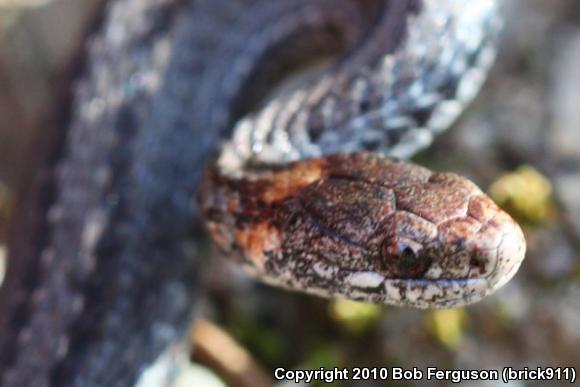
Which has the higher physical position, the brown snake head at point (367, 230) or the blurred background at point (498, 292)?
the blurred background at point (498, 292)

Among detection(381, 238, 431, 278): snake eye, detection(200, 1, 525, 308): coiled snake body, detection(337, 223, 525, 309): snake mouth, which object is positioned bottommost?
detection(337, 223, 525, 309): snake mouth

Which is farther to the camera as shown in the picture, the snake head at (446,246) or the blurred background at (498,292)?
the blurred background at (498,292)

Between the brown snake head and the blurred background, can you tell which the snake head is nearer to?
the brown snake head

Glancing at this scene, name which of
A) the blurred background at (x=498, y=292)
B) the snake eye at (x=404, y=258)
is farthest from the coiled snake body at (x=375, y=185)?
the blurred background at (x=498, y=292)

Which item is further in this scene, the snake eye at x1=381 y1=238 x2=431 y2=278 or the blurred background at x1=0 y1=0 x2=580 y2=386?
the blurred background at x1=0 y1=0 x2=580 y2=386

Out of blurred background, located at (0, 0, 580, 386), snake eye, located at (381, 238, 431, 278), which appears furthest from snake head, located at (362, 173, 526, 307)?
blurred background, located at (0, 0, 580, 386)

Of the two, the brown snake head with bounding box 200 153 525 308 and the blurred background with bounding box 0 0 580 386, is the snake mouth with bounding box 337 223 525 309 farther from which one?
the blurred background with bounding box 0 0 580 386

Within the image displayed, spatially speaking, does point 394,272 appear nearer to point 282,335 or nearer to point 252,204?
point 252,204

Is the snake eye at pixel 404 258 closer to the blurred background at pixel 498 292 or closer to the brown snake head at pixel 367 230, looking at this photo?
the brown snake head at pixel 367 230

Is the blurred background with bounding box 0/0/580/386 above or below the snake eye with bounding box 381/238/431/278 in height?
above
